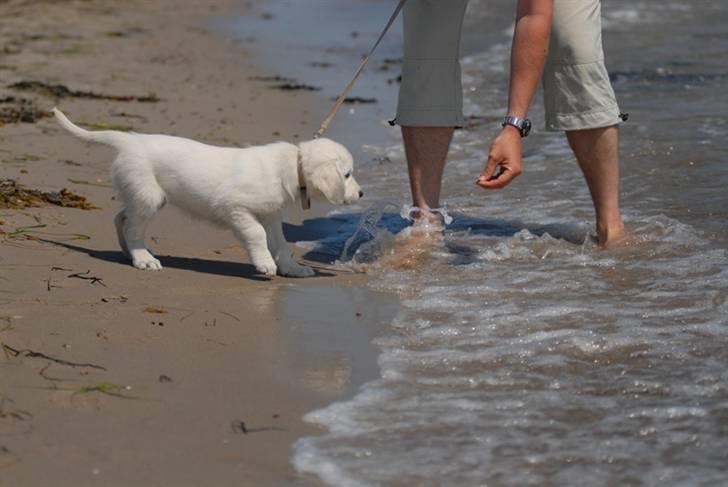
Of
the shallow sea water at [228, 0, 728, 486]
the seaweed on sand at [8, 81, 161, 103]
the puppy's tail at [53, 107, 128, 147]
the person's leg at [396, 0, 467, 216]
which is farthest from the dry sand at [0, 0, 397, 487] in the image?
the seaweed on sand at [8, 81, 161, 103]

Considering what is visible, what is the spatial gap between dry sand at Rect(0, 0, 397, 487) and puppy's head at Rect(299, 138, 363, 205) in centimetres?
36

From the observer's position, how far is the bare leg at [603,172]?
5344 mm

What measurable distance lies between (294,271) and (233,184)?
0.42 meters

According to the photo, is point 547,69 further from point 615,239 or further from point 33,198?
point 33,198

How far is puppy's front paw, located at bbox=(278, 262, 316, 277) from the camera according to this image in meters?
5.09

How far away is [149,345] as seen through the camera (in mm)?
3947

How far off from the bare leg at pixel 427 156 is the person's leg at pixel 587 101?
454 millimetres

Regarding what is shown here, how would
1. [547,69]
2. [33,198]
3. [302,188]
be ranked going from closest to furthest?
[302,188]
[547,69]
[33,198]

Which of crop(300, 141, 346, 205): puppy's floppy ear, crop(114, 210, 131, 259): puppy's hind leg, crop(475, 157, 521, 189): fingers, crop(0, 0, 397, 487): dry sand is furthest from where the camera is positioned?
crop(114, 210, 131, 259): puppy's hind leg

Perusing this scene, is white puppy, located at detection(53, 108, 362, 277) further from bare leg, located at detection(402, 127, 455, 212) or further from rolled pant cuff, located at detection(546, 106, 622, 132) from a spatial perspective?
rolled pant cuff, located at detection(546, 106, 622, 132)

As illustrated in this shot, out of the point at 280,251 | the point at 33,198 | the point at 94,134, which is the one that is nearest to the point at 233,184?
the point at 280,251

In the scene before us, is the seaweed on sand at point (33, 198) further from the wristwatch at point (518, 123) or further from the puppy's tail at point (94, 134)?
the wristwatch at point (518, 123)

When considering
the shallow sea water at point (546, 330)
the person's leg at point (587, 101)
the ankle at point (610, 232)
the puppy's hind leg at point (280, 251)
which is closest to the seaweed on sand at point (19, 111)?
the shallow sea water at point (546, 330)

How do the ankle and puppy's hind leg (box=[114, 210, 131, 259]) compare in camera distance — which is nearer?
puppy's hind leg (box=[114, 210, 131, 259])
